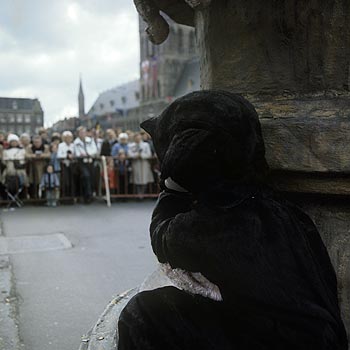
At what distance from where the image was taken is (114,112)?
286 ft

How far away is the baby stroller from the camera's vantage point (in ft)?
34.3

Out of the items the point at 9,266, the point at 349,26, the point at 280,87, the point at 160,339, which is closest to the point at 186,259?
the point at 160,339

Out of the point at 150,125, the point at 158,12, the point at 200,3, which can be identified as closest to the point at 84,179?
the point at 158,12

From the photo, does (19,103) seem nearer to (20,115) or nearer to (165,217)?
(20,115)

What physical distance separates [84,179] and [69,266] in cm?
613

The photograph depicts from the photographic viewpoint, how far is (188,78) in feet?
216

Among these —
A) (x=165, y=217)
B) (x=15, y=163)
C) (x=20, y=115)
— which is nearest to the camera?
(x=165, y=217)

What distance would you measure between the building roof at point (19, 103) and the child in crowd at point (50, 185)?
14.0 m

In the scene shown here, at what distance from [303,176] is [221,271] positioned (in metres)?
0.51

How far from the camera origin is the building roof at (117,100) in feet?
280

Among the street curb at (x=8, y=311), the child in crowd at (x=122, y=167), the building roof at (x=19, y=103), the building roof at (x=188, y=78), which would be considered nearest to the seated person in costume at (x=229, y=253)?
the street curb at (x=8, y=311)

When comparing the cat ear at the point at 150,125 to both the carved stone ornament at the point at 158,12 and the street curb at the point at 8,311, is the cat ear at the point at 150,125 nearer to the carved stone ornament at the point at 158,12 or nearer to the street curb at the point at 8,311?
the carved stone ornament at the point at 158,12

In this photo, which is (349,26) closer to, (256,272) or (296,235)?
(296,235)

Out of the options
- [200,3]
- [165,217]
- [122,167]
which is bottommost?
[122,167]
